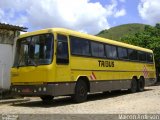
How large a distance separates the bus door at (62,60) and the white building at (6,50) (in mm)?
5447

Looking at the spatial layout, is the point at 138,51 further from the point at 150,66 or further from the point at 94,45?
the point at 94,45

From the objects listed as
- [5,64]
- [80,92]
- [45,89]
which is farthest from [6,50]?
[45,89]

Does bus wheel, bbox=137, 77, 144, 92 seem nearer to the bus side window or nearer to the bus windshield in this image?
the bus side window

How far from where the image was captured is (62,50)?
51.9ft

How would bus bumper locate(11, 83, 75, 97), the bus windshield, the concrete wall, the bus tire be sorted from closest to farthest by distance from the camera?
bus bumper locate(11, 83, 75, 97)
the bus windshield
the concrete wall
the bus tire

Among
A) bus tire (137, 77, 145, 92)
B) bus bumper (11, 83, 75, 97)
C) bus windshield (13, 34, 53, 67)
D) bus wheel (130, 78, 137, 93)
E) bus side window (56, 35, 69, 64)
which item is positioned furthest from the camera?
bus tire (137, 77, 145, 92)

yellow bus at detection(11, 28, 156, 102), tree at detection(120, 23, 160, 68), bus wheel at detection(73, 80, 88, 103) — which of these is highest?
tree at detection(120, 23, 160, 68)

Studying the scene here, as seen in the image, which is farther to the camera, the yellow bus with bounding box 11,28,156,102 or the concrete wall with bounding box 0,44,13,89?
the concrete wall with bounding box 0,44,13,89

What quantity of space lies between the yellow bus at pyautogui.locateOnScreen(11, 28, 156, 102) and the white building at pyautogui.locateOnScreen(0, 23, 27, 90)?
3.64 m

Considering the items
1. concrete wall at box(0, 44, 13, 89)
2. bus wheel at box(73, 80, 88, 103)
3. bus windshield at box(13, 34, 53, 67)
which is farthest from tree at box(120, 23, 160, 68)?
bus windshield at box(13, 34, 53, 67)

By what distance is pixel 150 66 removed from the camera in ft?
88.7

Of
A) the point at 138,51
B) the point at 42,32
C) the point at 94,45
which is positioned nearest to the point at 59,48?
the point at 42,32

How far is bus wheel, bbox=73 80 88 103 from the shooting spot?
656 inches

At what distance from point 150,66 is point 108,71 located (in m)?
7.86
